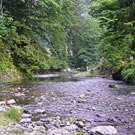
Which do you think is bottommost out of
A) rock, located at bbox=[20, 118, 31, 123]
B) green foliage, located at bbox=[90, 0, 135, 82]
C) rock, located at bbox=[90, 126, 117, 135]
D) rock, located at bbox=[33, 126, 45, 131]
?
rock, located at bbox=[90, 126, 117, 135]

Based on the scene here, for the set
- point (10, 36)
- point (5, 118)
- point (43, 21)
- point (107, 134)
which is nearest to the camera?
point (107, 134)

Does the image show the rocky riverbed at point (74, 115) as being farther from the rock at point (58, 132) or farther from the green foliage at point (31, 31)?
the green foliage at point (31, 31)

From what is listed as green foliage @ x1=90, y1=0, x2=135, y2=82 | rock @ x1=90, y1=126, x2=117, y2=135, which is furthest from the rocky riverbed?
green foliage @ x1=90, y1=0, x2=135, y2=82

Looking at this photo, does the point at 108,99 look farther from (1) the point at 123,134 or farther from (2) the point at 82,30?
(2) the point at 82,30

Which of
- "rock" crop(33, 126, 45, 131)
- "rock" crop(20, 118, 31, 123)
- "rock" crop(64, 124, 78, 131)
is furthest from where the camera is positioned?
"rock" crop(20, 118, 31, 123)

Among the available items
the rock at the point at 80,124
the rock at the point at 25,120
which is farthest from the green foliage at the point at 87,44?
the rock at the point at 80,124

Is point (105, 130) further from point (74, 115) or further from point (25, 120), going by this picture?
point (25, 120)

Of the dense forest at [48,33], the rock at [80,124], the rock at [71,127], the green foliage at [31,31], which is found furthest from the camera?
the green foliage at [31,31]

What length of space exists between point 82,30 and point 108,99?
36.3 meters

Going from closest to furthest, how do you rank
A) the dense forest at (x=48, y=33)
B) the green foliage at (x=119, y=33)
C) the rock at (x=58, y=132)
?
the rock at (x=58, y=132), the dense forest at (x=48, y=33), the green foliage at (x=119, y=33)

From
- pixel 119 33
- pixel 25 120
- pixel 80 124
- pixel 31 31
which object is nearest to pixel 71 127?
pixel 80 124

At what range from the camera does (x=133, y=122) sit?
24.8 ft

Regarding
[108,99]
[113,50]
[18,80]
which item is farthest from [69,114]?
[113,50]

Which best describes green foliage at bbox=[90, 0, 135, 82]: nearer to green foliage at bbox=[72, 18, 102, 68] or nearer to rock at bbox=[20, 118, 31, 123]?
rock at bbox=[20, 118, 31, 123]
